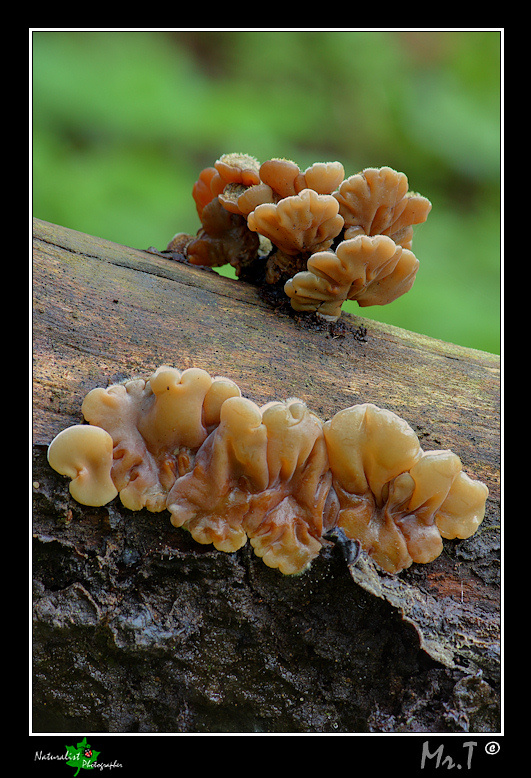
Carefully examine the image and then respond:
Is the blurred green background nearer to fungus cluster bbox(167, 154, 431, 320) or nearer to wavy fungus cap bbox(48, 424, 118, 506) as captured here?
fungus cluster bbox(167, 154, 431, 320)

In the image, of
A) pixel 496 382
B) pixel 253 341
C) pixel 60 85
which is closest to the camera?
pixel 253 341

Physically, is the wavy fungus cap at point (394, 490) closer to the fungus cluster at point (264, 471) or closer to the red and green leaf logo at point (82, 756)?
the fungus cluster at point (264, 471)

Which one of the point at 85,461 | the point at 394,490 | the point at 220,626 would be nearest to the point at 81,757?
the point at 220,626

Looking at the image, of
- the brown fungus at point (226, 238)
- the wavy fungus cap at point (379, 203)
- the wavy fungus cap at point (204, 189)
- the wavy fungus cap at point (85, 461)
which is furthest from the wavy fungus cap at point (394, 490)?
the wavy fungus cap at point (204, 189)

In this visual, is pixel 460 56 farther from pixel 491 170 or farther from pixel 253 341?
pixel 253 341

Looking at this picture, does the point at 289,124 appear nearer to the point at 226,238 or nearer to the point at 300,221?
the point at 226,238

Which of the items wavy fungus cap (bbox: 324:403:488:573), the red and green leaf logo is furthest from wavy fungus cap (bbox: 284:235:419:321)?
the red and green leaf logo

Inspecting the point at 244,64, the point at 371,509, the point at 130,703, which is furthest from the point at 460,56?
the point at 130,703
